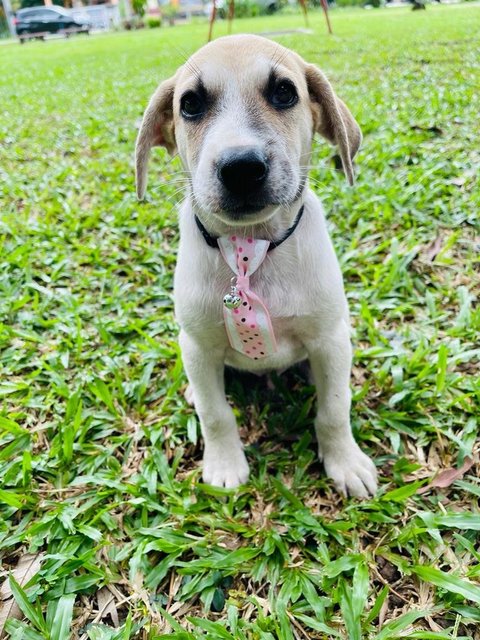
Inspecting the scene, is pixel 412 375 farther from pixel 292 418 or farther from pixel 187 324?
pixel 187 324

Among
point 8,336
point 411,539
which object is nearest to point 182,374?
point 8,336

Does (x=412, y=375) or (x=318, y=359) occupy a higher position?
(x=318, y=359)

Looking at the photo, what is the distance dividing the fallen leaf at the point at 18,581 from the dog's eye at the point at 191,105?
6.60 feet

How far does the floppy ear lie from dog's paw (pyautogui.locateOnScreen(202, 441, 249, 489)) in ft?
4.67

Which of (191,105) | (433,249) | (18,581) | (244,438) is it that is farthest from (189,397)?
(433,249)

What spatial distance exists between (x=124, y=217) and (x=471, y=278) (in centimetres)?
296

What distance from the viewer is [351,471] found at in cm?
242

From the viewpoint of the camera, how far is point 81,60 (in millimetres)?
18094

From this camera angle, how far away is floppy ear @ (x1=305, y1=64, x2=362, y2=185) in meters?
2.41

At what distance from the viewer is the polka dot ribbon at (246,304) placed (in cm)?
218

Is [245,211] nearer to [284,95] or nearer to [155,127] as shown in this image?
[284,95]

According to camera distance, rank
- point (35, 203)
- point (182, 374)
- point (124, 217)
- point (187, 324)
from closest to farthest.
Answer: point (187, 324), point (182, 374), point (124, 217), point (35, 203)

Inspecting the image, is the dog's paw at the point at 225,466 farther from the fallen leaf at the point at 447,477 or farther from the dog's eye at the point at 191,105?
the dog's eye at the point at 191,105

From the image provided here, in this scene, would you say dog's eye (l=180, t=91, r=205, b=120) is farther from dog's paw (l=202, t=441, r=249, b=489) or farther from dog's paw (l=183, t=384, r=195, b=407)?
dog's paw (l=202, t=441, r=249, b=489)
